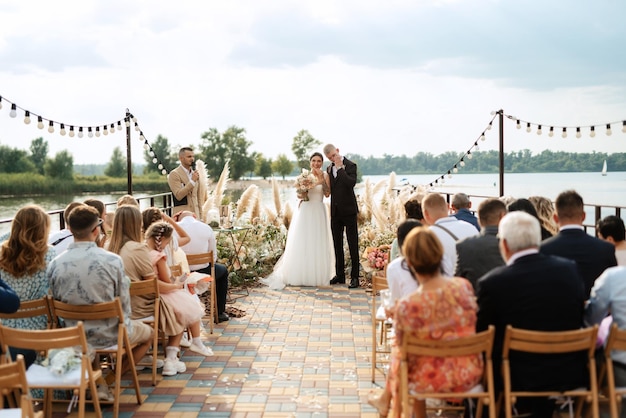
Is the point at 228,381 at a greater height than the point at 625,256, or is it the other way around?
the point at 625,256

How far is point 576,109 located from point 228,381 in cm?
1012

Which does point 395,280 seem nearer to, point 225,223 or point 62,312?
point 62,312

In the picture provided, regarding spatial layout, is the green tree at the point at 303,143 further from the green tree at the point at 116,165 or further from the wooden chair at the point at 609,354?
the wooden chair at the point at 609,354

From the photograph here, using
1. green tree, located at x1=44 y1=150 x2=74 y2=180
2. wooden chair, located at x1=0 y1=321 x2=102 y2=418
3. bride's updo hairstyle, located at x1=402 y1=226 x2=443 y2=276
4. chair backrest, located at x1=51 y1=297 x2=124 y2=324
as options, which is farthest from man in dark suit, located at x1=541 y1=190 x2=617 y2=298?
green tree, located at x1=44 y1=150 x2=74 y2=180

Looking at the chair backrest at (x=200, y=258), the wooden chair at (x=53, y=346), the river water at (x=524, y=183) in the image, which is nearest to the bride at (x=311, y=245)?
the river water at (x=524, y=183)

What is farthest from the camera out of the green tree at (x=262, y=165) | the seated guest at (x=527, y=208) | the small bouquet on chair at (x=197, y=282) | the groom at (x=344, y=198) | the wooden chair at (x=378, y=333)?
the green tree at (x=262, y=165)

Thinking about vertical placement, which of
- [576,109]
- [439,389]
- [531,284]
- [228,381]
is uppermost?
[576,109]

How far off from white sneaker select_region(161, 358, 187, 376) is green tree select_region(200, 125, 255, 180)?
260 ft

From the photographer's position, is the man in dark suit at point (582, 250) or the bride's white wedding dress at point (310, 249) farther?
the bride's white wedding dress at point (310, 249)

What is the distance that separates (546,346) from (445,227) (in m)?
1.59

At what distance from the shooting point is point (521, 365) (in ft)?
10.5

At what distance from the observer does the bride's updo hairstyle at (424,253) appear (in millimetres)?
3162

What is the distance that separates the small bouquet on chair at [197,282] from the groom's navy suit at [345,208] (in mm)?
2849

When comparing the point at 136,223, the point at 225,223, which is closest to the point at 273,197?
the point at 225,223
